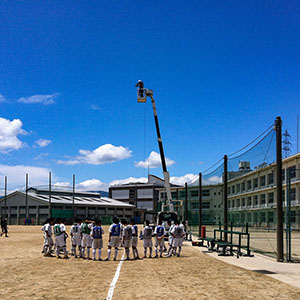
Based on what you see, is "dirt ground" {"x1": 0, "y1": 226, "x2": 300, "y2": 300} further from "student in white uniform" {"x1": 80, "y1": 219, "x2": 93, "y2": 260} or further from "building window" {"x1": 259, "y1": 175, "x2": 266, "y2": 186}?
"building window" {"x1": 259, "y1": 175, "x2": 266, "y2": 186}

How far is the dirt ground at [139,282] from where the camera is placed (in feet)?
30.4

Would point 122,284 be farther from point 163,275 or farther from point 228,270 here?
point 228,270

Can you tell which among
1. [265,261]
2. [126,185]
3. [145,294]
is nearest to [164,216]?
[265,261]

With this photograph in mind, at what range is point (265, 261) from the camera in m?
16.3

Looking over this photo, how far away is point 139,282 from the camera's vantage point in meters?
10.9

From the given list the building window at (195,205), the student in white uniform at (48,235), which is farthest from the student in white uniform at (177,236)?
the building window at (195,205)

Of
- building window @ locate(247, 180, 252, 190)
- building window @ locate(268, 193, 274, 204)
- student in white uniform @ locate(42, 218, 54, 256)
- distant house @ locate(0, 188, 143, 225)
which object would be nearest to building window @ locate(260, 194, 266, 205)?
building window @ locate(268, 193, 274, 204)

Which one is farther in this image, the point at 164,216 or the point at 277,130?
the point at 164,216

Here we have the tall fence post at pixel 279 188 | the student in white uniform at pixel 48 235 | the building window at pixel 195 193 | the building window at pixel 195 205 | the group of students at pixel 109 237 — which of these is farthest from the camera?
the building window at pixel 195 205

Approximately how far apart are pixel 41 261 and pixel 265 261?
895 centimetres

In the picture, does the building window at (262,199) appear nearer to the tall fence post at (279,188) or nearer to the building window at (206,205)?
the building window at (206,205)

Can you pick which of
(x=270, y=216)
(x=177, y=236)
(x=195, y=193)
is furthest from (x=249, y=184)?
(x=177, y=236)

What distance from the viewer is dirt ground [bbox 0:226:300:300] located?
9.27m

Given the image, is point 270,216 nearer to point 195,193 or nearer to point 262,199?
point 262,199
